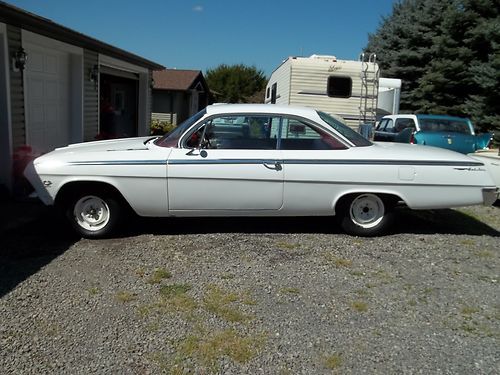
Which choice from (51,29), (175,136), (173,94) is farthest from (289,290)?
(173,94)

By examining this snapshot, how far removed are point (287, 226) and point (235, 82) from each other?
4782 centimetres

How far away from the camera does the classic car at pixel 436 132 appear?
11211 mm

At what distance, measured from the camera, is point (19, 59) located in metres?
7.52

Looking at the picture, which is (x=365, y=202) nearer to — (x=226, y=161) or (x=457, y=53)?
(x=226, y=161)

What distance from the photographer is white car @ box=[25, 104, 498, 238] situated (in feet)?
17.9

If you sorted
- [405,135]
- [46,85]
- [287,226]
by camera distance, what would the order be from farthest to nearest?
[405,135] → [46,85] → [287,226]

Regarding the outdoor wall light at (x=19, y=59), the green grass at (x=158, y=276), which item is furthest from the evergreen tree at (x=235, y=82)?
the green grass at (x=158, y=276)

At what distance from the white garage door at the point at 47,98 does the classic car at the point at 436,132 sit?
765 centimetres

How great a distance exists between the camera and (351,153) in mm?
5684

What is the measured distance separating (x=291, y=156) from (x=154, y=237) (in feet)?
6.01

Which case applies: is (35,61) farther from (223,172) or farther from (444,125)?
(444,125)

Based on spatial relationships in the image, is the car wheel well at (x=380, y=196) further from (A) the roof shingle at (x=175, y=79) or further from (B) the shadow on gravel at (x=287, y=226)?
(A) the roof shingle at (x=175, y=79)

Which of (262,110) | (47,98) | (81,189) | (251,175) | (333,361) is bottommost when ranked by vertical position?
(333,361)

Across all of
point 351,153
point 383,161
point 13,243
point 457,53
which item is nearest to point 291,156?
point 351,153
